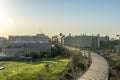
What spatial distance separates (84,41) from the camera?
160 meters

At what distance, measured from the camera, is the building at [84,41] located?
156 metres

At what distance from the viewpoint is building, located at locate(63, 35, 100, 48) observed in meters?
156

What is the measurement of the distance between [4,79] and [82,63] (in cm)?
1517

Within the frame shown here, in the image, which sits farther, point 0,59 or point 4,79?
point 0,59

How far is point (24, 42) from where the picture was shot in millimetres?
123750

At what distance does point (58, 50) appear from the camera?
111125 mm

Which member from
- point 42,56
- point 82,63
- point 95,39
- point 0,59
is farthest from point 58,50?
point 82,63

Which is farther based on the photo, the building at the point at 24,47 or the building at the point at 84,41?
the building at the point at 84,41

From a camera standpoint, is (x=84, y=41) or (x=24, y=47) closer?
(x=24, y=47)

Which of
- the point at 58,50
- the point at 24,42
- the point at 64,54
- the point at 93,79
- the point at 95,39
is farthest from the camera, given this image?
the point at 95,39

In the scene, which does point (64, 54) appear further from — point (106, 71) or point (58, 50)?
point (106, 71)

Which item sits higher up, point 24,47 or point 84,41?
point 84,41

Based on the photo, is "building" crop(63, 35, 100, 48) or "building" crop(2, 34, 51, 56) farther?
"building" crop(63, 35, 100, 48)

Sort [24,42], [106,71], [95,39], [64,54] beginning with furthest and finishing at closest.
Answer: [95,39]
[24,42]
[64,54]
[106,71]
